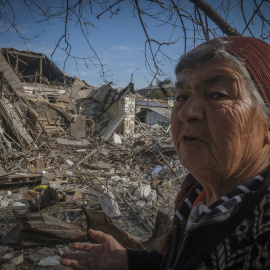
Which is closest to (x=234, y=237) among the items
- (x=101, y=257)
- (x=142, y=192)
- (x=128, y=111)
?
(x=101, y=257)

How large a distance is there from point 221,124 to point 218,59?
31 cm

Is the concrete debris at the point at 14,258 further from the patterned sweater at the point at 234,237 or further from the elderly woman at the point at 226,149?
the patterned sweater at the point at 234,237

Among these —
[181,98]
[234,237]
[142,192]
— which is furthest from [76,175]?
[234,237]

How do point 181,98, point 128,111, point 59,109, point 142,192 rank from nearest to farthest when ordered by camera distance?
point 181,98 → point 142,192 → point 59,109 → point 128,111

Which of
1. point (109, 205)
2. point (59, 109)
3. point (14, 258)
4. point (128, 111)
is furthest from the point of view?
point (128, 111)

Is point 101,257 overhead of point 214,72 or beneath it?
beneath

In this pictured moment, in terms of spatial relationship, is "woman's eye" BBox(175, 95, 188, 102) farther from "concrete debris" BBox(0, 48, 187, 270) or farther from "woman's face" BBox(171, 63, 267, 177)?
"concrete debris" BBox(0, 48, 187, 270)

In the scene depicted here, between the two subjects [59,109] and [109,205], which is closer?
[109,205]

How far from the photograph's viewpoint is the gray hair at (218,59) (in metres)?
1.15

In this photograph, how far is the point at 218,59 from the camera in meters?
1.21

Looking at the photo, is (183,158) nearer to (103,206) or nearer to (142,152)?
(103,206)

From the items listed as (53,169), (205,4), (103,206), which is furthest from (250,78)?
(53,169)

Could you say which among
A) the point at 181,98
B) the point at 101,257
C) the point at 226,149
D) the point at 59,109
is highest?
the point at 59,109

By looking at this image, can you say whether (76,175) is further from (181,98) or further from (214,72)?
(214,72)
